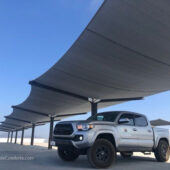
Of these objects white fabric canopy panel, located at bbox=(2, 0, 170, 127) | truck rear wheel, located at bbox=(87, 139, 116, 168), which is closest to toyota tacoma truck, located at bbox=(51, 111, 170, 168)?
truck rear wheel, located at bbox=(87, 139, 116, 168)

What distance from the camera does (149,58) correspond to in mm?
11641

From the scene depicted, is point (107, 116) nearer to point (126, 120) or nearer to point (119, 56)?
point (126, 120)

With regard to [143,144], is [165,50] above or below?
above

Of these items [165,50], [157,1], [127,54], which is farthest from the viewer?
[127,54]

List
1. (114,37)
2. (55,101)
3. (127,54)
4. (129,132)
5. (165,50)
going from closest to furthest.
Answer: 1. (129,132)
2. (114,37)
3. (165,50)
4. (127,54)
5. (55,101)

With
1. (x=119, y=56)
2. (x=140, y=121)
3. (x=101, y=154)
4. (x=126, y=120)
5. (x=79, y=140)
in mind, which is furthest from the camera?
(x=119, y=56)

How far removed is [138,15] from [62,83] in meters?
10.2

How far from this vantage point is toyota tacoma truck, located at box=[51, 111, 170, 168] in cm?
730

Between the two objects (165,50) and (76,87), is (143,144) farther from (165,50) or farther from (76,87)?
(76,87)

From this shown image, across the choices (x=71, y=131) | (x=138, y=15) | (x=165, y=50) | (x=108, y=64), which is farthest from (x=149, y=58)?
(x=71, y=131)

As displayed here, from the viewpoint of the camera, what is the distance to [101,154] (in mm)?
7438

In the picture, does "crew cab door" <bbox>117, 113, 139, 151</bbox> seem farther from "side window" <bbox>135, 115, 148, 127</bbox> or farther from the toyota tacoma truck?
"side window" <bbox>135, 115, 148, 127</bbox>

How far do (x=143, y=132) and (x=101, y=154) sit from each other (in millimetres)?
2274

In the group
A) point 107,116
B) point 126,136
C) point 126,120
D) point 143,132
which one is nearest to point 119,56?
point 107,116
